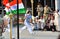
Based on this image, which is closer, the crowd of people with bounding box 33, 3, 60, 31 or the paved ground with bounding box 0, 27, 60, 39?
the paved ground with bounding box 0, 27, 60, 39

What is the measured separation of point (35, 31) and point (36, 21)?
917 millimetres

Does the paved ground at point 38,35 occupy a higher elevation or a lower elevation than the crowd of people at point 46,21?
lower

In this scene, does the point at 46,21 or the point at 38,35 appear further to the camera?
the point at 46,21

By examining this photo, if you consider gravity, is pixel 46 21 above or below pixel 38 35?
above

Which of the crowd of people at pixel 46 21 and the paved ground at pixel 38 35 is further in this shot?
the crowd of people at pixel 46 21

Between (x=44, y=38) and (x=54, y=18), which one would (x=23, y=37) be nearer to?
(x=44, y=38)

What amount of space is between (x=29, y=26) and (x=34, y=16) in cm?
233

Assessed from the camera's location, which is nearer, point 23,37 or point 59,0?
point 23,37

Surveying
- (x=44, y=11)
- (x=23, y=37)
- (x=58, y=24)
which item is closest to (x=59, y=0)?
(x=44, y=11)

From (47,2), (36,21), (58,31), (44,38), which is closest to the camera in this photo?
(44,38)

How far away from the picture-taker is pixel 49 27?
1309 cm

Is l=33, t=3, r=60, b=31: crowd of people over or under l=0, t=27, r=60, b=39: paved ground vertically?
over

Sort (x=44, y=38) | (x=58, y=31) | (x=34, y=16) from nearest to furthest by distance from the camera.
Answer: (x=44, y=38)
(x=58, y=31)
(x=34, y=16)

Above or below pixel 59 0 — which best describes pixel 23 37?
below
